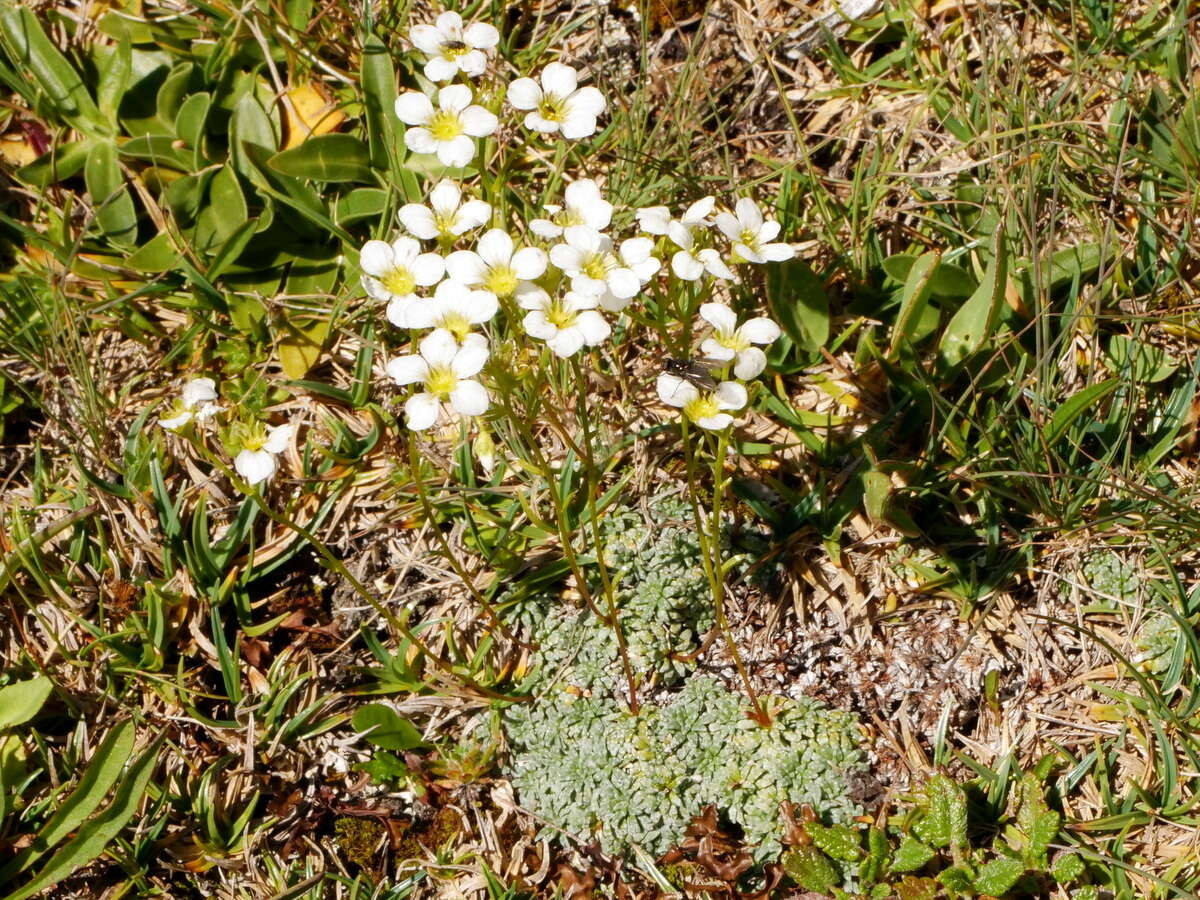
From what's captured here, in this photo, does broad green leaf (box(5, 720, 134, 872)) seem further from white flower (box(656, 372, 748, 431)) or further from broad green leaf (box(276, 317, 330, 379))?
white flower (box(656, 372, 748, 431))

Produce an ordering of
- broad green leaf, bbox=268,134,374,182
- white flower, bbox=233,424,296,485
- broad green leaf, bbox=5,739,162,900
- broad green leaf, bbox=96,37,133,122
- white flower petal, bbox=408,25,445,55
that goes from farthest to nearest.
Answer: broad green leaf, bbox=96,37,133,122
broad green leaf, bbox=268,134,374,182
broad green leaf, bbox=5,739,162,900
white flower petal, bbox=408,25,445,55
white flower, bbox=233,424,296,485

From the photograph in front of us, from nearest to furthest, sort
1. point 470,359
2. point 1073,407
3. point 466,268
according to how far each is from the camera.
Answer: point 470,359 → point 466,268 → point 1073,407

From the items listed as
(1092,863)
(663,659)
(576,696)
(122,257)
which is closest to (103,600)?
(122,257)

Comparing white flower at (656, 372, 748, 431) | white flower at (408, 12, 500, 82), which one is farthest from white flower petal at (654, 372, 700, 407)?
white flower at (408, 12, 500, 82)

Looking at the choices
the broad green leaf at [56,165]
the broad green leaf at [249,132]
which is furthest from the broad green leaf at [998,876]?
the broad green leaf at [56,165]

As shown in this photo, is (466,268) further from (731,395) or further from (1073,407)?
(1073,407)

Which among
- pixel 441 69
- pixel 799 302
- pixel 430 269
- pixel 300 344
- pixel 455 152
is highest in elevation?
pixel 441 69

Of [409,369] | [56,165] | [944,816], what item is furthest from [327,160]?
[944,816]
